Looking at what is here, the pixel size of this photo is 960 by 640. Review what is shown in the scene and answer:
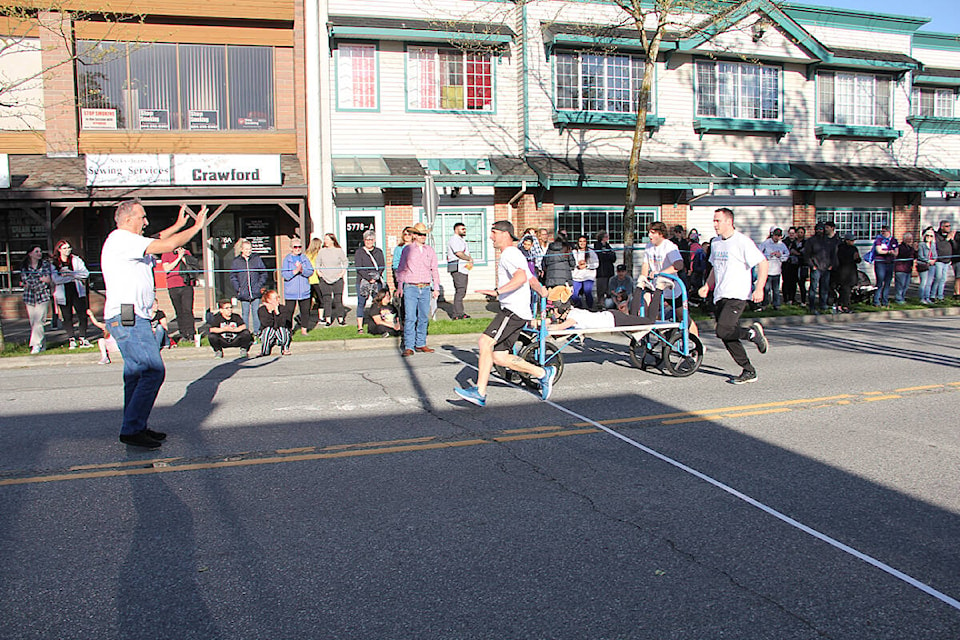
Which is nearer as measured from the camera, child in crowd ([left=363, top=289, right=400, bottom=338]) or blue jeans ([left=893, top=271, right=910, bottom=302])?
child in crowd ([left=363, top=289, right=400, bottom=338])

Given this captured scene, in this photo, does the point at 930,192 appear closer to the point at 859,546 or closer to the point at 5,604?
the point at 859,546

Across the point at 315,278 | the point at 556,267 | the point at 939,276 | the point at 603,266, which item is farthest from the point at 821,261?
the point at 315,278

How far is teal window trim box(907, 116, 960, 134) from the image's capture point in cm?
2497

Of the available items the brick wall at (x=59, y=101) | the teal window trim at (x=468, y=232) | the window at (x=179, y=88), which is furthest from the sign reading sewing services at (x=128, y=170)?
the teal window trim at (x=468, y=232)

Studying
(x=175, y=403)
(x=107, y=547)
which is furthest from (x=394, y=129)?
(x=107, y=547)

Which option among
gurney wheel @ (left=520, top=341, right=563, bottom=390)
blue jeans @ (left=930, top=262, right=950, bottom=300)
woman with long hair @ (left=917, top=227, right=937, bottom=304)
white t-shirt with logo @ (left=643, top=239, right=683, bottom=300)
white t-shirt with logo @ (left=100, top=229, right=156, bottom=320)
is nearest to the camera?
white t-shirt with logo @ (left=100, top=229, right=156, bottom=320)

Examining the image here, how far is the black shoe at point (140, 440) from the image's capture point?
663 cm

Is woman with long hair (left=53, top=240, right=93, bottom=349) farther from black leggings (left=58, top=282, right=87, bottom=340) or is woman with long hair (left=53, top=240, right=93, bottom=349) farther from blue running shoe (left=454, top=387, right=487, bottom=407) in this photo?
blue running shoe (left=454, top=387, right=487, bottom=407)

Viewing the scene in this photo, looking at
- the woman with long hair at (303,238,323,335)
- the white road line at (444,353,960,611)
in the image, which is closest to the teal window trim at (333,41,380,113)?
the woman with long hair at (303,238,323,335)

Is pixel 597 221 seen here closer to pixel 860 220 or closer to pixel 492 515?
pixel 860 220

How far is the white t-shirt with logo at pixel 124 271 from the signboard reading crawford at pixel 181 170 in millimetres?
11786

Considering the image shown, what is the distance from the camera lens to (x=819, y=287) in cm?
1753

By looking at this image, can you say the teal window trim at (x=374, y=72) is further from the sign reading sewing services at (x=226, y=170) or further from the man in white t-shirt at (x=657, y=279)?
the man in white t-shirt at (x=657, y=279)

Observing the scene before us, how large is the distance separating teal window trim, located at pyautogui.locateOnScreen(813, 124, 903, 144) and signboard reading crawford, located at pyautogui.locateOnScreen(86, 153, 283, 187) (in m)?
15.8
